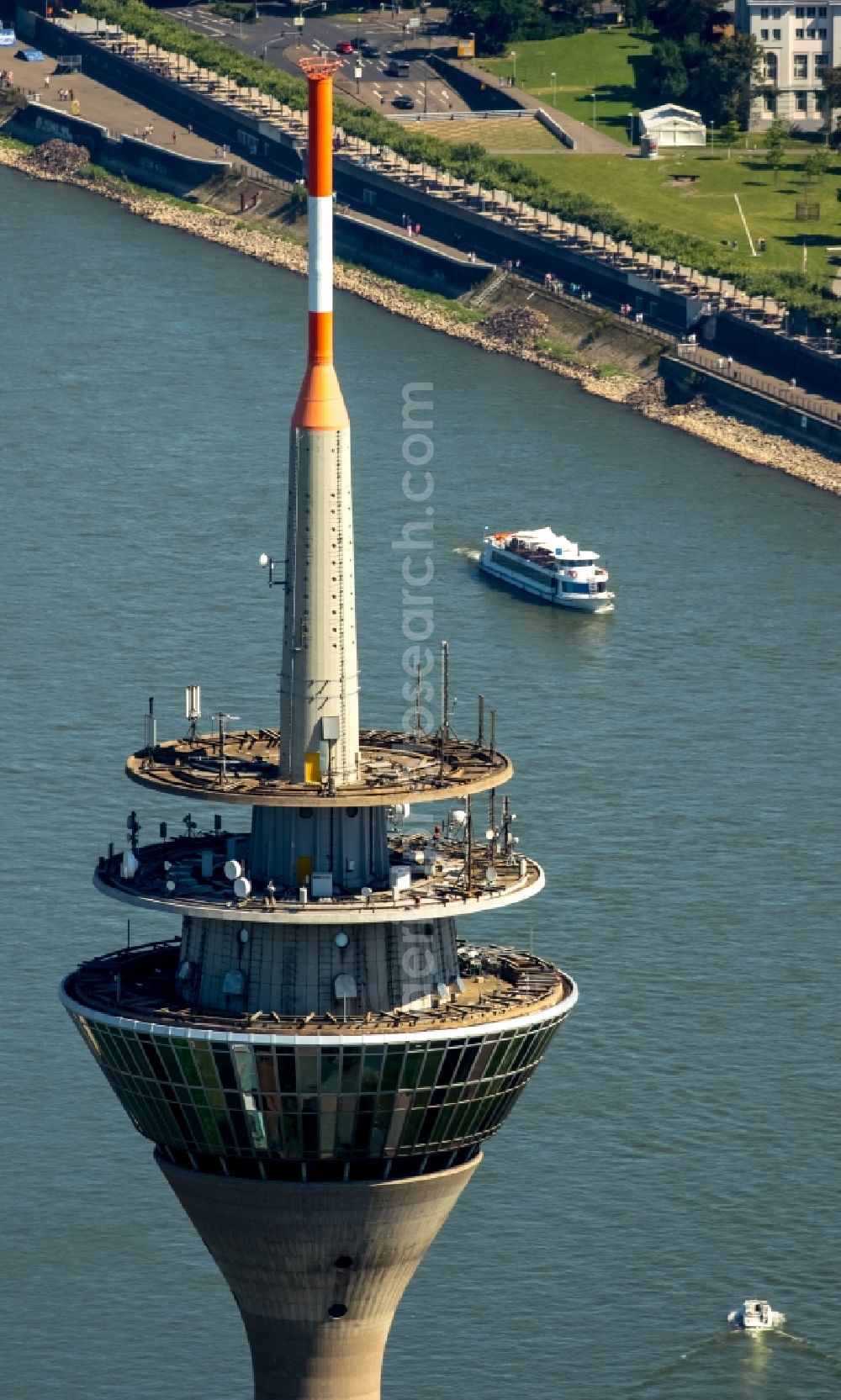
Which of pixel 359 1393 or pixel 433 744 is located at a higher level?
pixel 433 744

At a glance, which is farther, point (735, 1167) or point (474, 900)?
point (735, 1167)

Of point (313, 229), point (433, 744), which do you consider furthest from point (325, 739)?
point (313, 229)

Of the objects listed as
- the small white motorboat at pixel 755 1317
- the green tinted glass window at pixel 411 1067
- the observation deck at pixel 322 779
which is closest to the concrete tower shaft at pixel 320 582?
the observation deck at pixel 322 779

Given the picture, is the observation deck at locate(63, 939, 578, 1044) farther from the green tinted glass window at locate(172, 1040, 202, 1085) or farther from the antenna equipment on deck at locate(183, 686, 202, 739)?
the antenna equipment on deck at locate(183, 686, 202, 739)

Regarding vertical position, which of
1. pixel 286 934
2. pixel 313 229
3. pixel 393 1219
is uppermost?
pixel 313 229

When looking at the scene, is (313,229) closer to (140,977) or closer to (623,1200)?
(140,977)

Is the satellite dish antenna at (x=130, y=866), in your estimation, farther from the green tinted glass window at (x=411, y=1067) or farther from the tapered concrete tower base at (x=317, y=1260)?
the tapered concrete tower base at (x=317, y=1260)

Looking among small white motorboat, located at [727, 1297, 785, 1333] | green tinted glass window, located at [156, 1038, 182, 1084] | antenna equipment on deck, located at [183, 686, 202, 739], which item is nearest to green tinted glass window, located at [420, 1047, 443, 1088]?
green tinted glass window, located at [156, 1038, 182, 1084]
